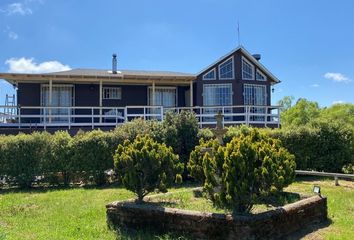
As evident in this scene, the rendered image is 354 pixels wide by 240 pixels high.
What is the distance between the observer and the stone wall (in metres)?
7.45

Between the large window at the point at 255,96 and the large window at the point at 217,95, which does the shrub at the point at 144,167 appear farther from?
the large window at the point at 255,96

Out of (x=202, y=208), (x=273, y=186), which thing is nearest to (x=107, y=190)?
(x=202, y=208)

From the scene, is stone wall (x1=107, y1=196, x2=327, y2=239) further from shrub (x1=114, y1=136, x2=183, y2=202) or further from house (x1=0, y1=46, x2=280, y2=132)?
house (x1=0, y1=46, x2=280, y2=132)

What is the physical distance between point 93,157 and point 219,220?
8.61m

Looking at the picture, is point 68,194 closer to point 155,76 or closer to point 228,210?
point 228,210

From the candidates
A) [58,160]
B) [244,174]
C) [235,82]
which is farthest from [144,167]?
[235,82]

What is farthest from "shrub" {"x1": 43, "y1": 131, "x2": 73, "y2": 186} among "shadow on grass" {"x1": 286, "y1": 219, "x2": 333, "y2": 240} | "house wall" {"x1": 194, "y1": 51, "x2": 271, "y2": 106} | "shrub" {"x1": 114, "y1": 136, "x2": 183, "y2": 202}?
"house wall" {"x1": 194, "y1": 51, "x2": 271, "y2": 106}

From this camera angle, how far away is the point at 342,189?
13594 mm

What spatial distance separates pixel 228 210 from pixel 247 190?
86cm

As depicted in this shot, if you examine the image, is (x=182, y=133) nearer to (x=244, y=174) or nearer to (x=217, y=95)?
(x=244, y=174)

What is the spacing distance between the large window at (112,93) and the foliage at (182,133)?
12.2 meters

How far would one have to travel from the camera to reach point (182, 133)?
16.1m

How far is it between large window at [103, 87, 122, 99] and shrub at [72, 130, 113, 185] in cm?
1254

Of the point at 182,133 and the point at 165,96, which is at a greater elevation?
the point at 165,96
